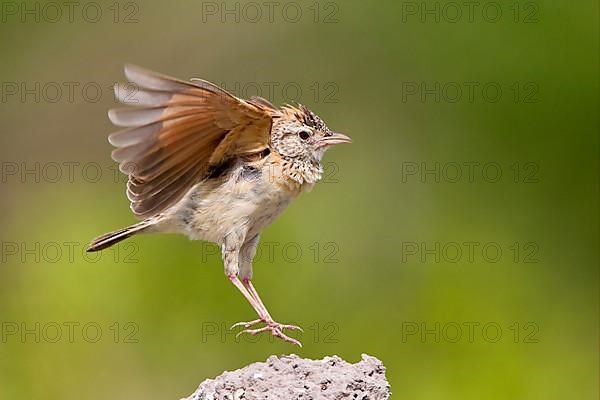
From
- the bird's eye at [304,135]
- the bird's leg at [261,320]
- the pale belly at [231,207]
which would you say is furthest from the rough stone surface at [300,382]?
the bird's eye at [304,135]

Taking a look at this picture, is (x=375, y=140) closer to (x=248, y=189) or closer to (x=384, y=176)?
(x=384, y=176)

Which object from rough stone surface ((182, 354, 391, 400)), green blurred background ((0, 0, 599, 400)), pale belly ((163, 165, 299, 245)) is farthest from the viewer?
green blurred background ((0, 0, 599, 400))

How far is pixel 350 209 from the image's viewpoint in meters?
13.1

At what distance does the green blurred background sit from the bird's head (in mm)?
3927

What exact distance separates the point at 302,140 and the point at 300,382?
165 cm

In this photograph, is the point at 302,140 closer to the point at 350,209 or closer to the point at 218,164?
the point at 218,164

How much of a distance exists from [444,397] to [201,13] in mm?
6336

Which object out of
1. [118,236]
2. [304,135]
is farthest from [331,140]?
[118,236]

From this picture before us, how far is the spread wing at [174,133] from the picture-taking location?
6.58 m

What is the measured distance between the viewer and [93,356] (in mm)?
11430

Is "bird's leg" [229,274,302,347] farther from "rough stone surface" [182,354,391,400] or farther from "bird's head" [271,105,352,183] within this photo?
"bird's head" [271,105,352,183]

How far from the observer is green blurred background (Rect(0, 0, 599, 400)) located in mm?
11484

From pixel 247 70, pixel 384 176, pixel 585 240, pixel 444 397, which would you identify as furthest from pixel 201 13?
pixel 444 397

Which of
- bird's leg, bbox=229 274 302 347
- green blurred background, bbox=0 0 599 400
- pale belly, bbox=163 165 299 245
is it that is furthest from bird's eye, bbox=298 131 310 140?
green blurred background, bbox=0 0 599 400
